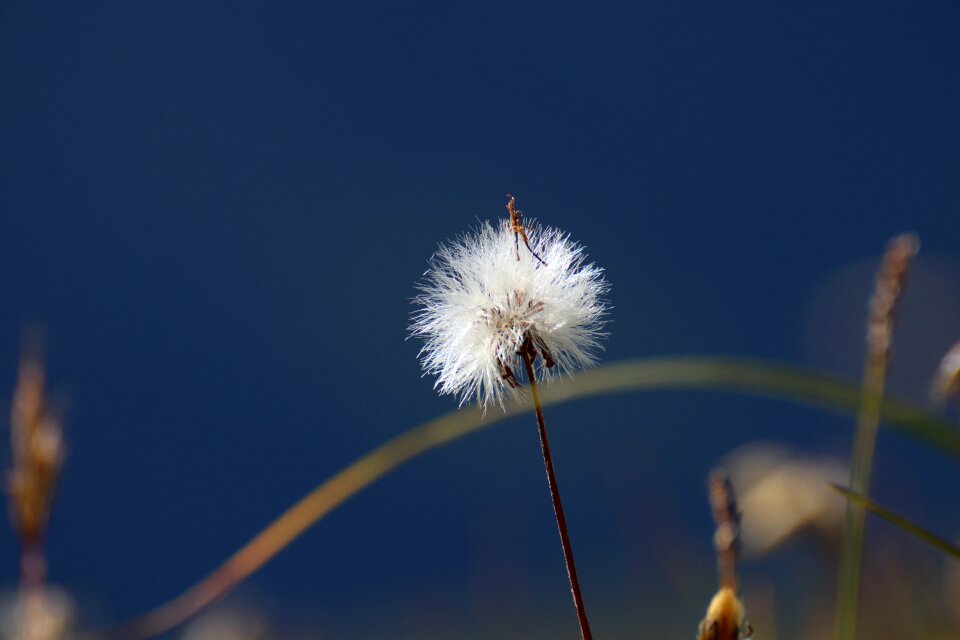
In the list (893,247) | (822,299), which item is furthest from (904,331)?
(893,247)

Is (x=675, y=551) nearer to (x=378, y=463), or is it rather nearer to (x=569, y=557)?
(x=378, y=463)

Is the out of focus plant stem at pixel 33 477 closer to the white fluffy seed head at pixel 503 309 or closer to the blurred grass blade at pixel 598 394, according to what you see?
the blurred grass blade at pixel 598 394

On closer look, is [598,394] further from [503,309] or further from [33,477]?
[33,477]

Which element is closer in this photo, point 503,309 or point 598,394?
point 598,394

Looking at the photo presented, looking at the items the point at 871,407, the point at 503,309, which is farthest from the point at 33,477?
the point at 871,407

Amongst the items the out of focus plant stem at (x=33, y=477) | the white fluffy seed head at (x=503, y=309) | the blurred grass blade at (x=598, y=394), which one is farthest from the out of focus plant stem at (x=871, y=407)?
the out of focus plant stem at (x=33, y=477)

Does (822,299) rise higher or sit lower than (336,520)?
higher
